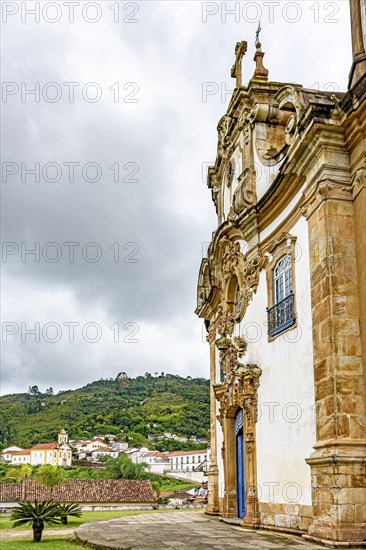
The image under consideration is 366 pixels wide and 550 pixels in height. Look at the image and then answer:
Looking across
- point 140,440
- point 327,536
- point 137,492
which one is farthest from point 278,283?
point 140,440

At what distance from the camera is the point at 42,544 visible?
1348cm

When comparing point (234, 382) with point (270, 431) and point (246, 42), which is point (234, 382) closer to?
point (270, 431)

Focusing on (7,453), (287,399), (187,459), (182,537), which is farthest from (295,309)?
(7,453)

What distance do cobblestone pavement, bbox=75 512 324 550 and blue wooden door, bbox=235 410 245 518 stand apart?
3.34 ft

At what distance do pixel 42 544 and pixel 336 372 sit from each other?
769cm

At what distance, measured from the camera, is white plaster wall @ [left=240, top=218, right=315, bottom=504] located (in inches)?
422

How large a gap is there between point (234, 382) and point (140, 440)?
4317 inches

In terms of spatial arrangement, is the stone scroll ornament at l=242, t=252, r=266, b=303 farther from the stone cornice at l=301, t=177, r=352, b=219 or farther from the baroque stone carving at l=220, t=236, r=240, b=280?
the stone cornice at l=301, t=177, r=352, b=219

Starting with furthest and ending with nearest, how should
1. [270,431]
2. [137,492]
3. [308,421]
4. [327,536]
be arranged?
1. [137,492]
2. [270,431]
3. [308,421]
4. [327,536]

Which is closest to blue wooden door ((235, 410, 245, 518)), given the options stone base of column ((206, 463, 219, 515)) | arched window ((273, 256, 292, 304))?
stone base of column ((206, 463, 219, 515))

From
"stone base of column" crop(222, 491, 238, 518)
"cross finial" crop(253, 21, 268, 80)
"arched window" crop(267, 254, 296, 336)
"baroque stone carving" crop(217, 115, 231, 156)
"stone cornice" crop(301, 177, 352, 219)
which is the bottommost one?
"stone base of column" crop(222, 491, 238, 518)

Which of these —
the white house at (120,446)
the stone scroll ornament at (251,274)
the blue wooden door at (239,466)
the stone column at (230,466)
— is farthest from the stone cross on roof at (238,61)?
the white house at (120,446)

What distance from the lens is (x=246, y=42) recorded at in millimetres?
17469

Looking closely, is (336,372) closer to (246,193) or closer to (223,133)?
(246,193)
